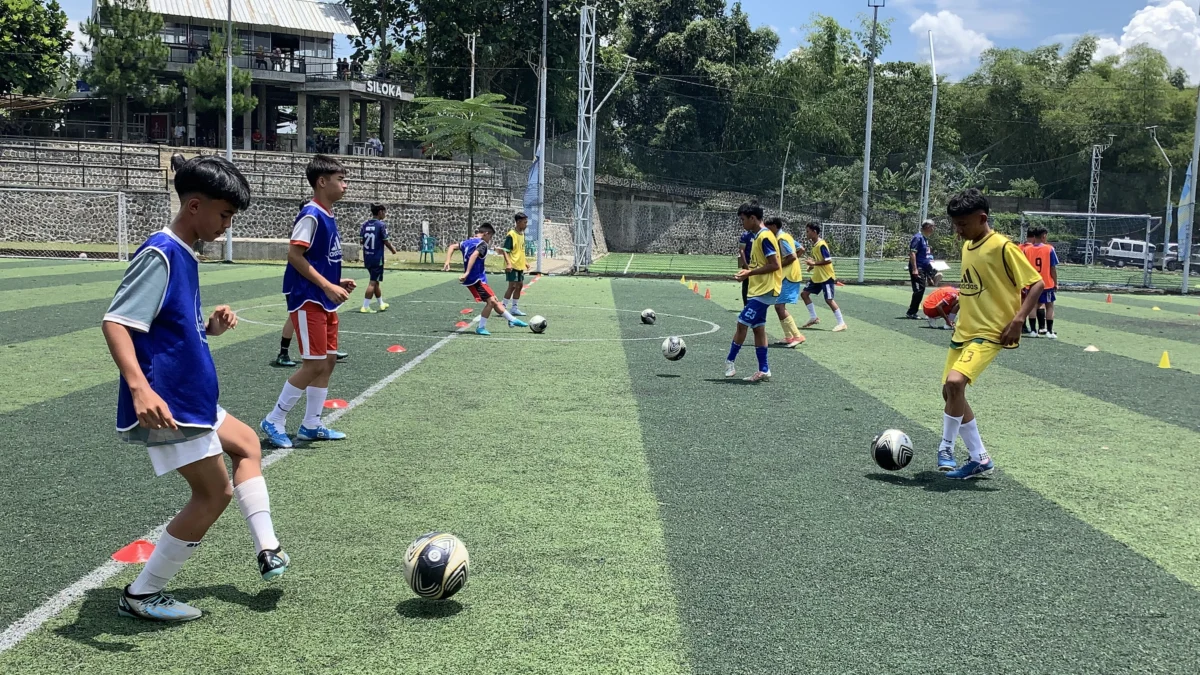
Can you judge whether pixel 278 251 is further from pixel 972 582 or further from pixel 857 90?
pixel 857 90

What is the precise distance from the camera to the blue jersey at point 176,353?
3740 millimetres

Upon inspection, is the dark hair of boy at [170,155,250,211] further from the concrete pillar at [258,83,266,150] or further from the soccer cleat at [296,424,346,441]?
the concrete pillar at [258,83,266,150]

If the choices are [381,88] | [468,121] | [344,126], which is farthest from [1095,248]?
[344,126]

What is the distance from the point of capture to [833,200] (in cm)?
4372

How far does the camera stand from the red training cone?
4.69 metres

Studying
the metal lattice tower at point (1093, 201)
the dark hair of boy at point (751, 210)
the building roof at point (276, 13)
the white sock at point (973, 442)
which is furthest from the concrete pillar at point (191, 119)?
the white sock at point (973, 442)

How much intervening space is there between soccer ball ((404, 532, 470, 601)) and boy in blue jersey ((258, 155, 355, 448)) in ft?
10.2

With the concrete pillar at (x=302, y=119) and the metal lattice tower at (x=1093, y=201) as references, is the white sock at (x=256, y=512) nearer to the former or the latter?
the metal lattice tower at (x=1093, y=201)

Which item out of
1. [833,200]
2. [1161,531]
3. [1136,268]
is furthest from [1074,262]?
[1161,531]

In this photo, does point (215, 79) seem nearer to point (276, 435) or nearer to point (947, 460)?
point (276, 435)

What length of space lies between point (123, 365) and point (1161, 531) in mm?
5627

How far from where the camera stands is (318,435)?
741 centimetres

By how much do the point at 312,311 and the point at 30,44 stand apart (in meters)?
50.6

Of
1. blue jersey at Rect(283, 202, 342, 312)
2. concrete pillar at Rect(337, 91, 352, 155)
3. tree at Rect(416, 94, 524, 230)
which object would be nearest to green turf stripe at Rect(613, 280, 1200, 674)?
blue jersey at Rect(283, 202, 342, 312)
